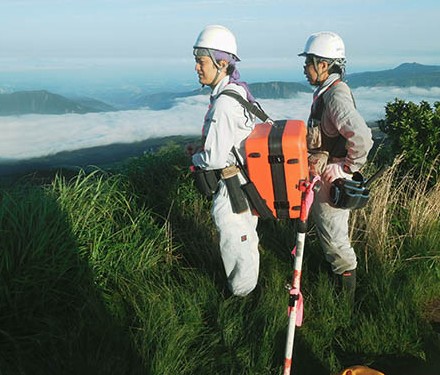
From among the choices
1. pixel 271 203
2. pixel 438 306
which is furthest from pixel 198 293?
pixel 438 306

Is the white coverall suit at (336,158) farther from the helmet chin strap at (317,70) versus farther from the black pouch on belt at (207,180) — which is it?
the black pouch on belt at (207,180)

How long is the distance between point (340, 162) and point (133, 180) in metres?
2.88

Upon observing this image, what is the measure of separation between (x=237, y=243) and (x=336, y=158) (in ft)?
3.48

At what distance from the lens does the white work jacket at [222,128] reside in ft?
11.3

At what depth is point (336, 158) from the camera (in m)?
3.92

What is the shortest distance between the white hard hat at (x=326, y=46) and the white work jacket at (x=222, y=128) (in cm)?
76

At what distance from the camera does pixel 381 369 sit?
11.6 feet

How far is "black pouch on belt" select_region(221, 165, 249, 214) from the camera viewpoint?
367 cm

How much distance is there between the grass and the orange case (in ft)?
3.05

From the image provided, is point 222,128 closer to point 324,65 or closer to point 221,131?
point 221,131

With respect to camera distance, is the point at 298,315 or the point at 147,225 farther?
the point at 147,225

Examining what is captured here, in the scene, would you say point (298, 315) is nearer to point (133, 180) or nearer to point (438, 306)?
point (438, 306)

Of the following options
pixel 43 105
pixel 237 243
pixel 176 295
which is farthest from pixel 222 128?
pixel 43 105

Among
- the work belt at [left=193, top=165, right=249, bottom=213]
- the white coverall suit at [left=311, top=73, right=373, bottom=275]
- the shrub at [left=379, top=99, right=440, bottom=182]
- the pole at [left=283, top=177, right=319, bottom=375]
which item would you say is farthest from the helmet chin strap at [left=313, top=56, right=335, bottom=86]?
the shrub at [left=379, top=99, right=440, bottom=182]
